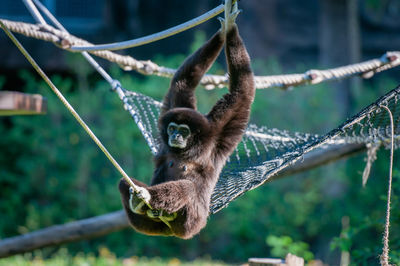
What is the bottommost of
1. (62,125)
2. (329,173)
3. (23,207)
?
(23,207)

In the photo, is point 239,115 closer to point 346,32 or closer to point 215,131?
point 215,131

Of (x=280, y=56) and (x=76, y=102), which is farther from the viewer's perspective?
(x=280, y=56)

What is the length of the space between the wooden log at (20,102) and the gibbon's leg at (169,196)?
130 centimetres

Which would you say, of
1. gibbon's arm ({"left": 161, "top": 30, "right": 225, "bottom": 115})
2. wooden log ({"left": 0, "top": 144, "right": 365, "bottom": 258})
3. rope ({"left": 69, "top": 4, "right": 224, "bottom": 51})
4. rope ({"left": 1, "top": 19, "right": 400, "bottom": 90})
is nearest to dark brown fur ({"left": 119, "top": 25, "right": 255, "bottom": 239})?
gibbon's arm ({"left": 161, "top": 30, "right": 225, "bottom": 115})

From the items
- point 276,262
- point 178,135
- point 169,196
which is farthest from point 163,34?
point 276,262

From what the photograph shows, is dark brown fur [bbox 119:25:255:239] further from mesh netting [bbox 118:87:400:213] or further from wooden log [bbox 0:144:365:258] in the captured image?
wooden log [bbox 0:144:365:258]

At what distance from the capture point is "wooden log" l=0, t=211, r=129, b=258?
4.92m

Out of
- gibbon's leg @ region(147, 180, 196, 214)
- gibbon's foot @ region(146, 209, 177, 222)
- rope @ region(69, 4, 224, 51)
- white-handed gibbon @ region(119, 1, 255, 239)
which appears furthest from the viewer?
white-handed gibbon @ region(119, 1, 255, 239)

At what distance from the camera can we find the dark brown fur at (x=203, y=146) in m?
3.37

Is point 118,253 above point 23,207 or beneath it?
beneath

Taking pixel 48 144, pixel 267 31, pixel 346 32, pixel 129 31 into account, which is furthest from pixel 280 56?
pixel 48 144

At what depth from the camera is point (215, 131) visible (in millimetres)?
3680

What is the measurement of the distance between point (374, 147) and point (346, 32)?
5.26 meters

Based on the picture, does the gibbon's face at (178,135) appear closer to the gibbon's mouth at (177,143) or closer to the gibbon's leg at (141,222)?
the gibbon's mouth at (177,143)
